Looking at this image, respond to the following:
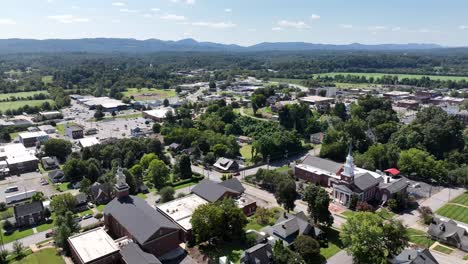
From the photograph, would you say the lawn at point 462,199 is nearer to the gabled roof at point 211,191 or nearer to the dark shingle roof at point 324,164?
the dark shingle roof at point 324,164

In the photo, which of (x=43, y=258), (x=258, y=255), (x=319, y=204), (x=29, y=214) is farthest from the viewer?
(x=29, y=214)

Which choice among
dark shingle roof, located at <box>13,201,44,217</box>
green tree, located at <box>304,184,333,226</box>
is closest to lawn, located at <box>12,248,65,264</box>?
dark shingle roof, located at <box>13,201,44,217</box>

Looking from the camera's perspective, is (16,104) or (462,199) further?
(16,104)

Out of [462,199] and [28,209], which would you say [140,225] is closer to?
[28,209]

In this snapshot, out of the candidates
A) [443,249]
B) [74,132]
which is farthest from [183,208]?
[74,132]

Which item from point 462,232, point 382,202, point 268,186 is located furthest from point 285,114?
point 462,232
